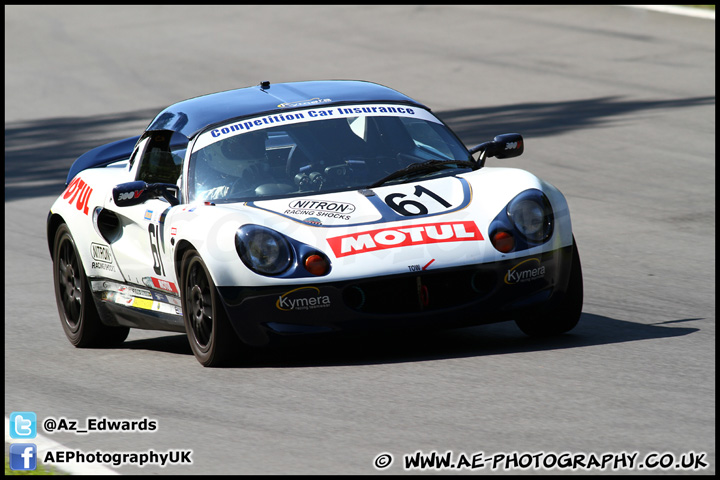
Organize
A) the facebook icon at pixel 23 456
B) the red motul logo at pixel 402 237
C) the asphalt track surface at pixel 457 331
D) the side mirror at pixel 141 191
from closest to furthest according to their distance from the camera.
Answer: the facebook icon at pixel 23 456 → the asphalt track surface at pixel 457 331 → the red motul logo at pixel 402 237 → the side mirror at pixel 141 191

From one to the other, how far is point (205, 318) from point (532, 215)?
5.73 feet

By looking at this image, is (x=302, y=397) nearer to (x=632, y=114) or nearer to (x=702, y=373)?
(x=702, y=373)

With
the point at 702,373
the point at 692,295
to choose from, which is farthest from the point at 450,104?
the point at 702,373

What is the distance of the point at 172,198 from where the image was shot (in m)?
7.26

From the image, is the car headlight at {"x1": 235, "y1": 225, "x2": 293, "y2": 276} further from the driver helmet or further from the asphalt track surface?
the driver helmet

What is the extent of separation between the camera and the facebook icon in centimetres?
498

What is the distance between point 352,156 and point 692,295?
8.25 ft

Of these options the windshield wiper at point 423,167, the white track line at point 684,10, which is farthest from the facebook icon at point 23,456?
the white track line at point 684,10

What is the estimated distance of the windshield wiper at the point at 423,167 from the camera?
7.05m

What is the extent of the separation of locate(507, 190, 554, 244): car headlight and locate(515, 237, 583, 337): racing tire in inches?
8.5

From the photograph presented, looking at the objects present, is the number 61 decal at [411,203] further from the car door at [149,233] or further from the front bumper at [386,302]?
the car door at [149,233]

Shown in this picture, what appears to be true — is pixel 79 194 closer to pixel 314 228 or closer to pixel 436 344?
pixel 314 228

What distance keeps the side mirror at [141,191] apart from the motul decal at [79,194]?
0.93 metres

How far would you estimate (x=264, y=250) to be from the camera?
6.36m
